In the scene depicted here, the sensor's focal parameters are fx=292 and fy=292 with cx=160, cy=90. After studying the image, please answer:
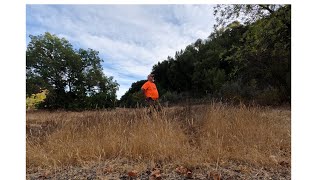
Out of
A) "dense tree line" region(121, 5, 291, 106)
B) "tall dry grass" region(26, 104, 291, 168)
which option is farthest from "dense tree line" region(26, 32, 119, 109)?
"dense tree line" region(121, 5, 291, 106)

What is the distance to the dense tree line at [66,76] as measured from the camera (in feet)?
12.7

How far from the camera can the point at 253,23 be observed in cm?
996

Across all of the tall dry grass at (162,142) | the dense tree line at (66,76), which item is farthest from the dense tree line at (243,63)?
the tall dry grass at (162,142)

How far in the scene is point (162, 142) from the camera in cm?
346

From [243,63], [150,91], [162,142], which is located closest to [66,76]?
[150,91]

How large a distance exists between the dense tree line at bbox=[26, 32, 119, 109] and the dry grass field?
474 millimetres

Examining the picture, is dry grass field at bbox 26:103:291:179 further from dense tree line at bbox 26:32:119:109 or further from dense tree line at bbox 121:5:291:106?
dense tree line at bbox 121:5:291:106

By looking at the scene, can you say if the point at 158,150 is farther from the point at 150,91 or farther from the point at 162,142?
the point at 150,91

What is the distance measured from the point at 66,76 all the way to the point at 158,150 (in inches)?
89.0

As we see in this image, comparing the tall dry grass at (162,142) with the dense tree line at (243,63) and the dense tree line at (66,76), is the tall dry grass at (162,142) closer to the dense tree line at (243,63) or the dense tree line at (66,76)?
the dense tree line at (66,76)

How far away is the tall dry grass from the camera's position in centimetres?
332
